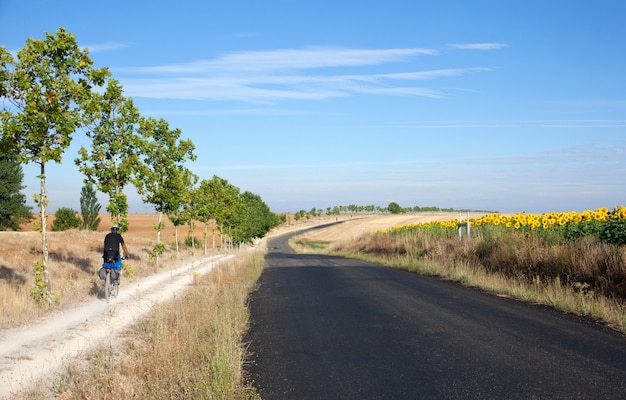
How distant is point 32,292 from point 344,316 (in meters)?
7.78

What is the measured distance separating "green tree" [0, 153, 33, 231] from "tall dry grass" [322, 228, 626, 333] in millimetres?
44385

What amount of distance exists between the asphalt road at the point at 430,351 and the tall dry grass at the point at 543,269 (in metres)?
0.71

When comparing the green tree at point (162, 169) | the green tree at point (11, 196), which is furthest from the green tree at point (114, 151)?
the green tree at point (11, 196)

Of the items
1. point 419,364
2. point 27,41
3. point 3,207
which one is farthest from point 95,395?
point 3,207

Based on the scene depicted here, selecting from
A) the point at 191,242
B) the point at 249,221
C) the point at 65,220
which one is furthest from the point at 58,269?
the point at 249,221

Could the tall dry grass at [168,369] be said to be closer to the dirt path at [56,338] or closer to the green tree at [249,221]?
the dirt path at [56,338]

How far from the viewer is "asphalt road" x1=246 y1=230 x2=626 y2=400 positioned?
6270 mm

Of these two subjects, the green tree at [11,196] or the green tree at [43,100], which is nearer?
the green tree at [43,100]

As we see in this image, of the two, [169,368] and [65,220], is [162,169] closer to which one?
[169,368]

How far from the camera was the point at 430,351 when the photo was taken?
26.6ft

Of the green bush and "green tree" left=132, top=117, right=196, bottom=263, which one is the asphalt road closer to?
"green tree" left=132, top=117, right=196, bottom=263

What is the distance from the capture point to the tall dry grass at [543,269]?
11789mm

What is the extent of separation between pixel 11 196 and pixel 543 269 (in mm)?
54209

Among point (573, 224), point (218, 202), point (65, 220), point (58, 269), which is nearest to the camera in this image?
point (573, 224)
